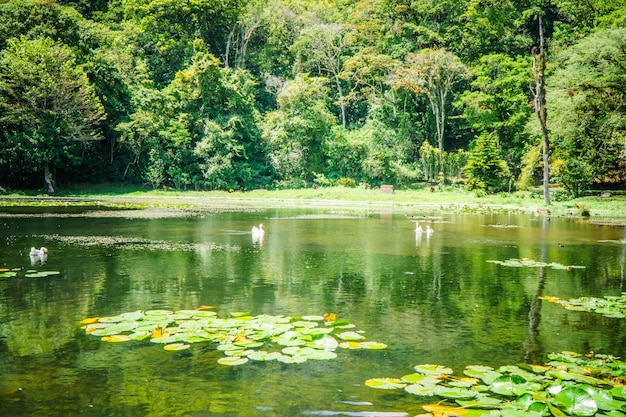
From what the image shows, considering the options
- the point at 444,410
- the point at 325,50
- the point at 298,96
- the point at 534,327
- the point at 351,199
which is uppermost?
the point at 325,50

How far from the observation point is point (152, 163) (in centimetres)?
4522

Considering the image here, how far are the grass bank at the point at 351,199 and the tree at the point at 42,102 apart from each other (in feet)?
11.2

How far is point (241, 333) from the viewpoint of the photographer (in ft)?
21.7

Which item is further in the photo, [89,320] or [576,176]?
[576,176]

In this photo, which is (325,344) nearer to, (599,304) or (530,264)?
(599,304)

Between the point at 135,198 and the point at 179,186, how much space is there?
6431mm

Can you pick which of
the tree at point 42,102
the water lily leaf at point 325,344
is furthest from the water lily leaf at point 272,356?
the tree at point 42,102

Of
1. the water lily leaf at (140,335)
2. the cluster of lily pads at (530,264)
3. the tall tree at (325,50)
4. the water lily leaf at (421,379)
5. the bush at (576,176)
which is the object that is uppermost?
the tall tree at (325,50)

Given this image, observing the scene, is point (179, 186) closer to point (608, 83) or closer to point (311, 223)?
point (311, 223)

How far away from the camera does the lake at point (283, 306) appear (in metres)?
4.98

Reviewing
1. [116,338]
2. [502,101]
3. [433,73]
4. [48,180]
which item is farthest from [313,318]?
[502,101]

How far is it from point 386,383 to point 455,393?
0.67m

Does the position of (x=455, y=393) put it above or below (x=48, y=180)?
below

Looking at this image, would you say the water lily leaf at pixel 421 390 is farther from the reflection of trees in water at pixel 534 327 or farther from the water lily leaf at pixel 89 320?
the water lily leaf at pixel 89 320
